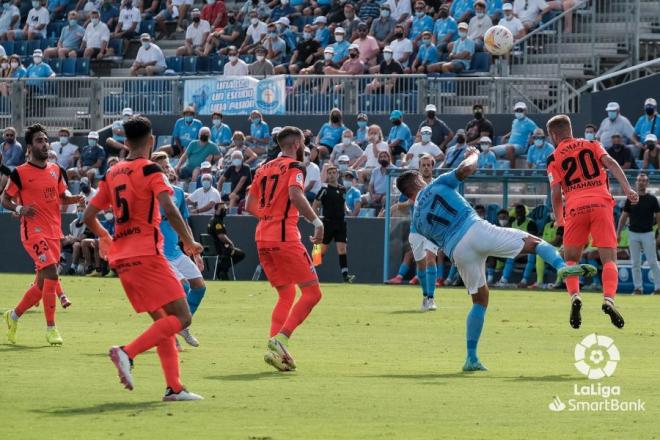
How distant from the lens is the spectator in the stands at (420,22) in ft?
112

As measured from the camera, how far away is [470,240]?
13438mm

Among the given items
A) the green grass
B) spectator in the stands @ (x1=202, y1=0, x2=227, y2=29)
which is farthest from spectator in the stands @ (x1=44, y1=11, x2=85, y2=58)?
the green grass

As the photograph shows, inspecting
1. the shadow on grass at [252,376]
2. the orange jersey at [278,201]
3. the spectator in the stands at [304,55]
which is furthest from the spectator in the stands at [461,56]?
the shadow on grass at [252,376]

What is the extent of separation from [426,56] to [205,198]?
5.92 m

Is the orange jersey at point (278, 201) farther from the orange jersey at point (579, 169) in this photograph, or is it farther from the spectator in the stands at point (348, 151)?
the spectator in the stands at point (348, 151)

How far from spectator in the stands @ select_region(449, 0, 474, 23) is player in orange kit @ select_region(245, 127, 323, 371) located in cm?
2029

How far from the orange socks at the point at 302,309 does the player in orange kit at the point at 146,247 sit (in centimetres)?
256

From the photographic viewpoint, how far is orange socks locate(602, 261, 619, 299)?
15.5 metres

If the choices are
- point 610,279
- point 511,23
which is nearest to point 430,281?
point 610,279

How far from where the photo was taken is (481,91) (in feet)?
105

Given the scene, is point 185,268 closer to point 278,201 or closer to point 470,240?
point 278,201

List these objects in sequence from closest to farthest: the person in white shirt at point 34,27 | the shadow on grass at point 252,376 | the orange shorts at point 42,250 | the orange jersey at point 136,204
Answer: the orange jersey at point 136,204 → the shadow on grass at point 252,376 → the orange shorts at point 42,250 → the person in white shirt at point 34,27

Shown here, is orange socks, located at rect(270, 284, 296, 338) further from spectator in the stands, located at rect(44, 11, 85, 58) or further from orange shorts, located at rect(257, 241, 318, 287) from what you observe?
spectator in the stands, located at rect(44, 11, 85, 58)

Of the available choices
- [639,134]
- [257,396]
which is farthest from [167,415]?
[639,134]
